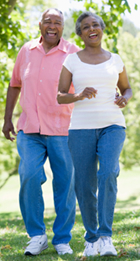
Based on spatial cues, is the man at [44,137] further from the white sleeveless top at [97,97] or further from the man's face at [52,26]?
the white sleeveless top at [97,97]

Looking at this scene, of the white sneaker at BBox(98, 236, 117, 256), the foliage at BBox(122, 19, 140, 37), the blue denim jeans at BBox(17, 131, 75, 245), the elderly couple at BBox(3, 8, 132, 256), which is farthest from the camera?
the foliage at BBox(122, 19, 140, 37)

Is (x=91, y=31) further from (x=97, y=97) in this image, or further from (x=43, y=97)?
(x=43, y=97)

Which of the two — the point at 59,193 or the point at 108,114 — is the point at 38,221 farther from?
the point at 108,114

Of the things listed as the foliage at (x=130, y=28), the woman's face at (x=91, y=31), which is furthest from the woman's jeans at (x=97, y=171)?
the foliage at (x=130, y=28)

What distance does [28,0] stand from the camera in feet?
83.1

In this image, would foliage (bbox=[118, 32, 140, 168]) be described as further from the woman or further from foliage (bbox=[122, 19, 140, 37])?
the woman

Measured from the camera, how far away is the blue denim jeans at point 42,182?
3.87 m

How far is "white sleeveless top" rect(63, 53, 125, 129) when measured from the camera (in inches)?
130

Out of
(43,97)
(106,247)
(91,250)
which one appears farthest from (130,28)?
(106,247)

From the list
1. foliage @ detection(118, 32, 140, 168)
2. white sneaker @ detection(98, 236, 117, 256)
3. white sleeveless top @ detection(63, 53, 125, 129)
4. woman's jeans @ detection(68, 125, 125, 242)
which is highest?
white sleeveless top @ detection(63, 53, 125, 129)

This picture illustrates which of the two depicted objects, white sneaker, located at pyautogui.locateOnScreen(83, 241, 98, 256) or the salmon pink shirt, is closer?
white sneaker, located at pyautogui.locateOnScreen(83, 241, 98, 256)

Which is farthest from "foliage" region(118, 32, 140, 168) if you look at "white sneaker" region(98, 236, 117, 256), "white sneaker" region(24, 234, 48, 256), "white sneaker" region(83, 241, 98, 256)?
"white sneaker" region(98, 236, 117, 256)

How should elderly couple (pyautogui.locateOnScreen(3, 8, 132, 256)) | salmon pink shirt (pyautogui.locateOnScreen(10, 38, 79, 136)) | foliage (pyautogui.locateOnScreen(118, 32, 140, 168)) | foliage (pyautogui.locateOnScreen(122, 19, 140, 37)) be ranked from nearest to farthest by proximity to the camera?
elderly couple (pyautogui.locateOnScreen(3, 8, 132, 256))
salmon pink shirt (pyautogui.locateOnScreen(10, 38, 79, 136))
foliage (pyautogui.locateOnScreen(118, 32, 140, 168))
foliage (pyautogui.locateOnScreen(122, 19, 140, 37))

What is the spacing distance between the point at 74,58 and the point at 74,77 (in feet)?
0.60
